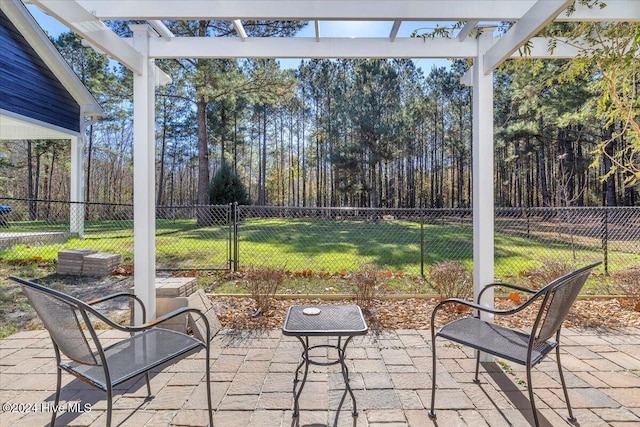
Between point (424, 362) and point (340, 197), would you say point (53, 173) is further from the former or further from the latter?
point (424, 362)

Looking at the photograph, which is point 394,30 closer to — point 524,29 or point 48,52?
point 524,29

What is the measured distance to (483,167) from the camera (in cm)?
277

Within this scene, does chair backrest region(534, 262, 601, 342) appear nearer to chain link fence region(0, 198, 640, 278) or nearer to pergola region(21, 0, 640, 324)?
pergola region(21, 0, 640, 324)

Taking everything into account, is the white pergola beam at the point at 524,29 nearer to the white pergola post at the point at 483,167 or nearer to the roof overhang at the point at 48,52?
the white pergola post at the point at 483,167

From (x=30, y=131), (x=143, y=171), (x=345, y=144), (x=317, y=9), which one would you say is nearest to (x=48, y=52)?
(x=30, y=131)

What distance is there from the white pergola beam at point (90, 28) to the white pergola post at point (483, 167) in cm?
277

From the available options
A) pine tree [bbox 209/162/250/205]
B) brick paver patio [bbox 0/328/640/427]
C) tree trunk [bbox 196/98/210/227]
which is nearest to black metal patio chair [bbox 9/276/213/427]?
brick paver patio [bbox 0/328/640/427]

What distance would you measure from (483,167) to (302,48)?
72.2 inches

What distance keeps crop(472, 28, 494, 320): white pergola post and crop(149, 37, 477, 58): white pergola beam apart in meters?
0.34

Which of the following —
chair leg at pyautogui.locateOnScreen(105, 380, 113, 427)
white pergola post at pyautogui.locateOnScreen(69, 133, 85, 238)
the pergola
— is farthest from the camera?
white pergola post at pyautogui.locateOnScreen(69, 133, 85, 238)

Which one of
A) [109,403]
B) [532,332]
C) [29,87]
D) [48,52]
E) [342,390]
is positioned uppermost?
[48,52]

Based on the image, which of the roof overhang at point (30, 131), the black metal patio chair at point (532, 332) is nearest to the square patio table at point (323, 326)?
A: the black metal patio chair at point (532, 332)

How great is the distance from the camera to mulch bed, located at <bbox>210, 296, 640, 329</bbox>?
136 inches

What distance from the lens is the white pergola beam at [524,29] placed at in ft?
6.45
